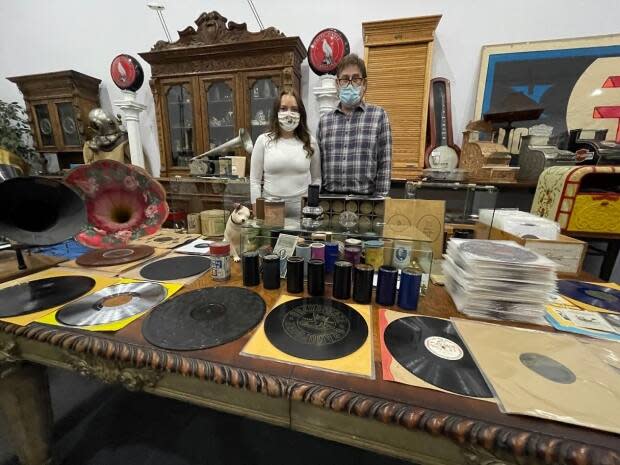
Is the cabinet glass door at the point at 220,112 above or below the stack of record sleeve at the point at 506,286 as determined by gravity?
above

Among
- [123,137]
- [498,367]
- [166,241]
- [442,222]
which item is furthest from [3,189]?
[123,137]

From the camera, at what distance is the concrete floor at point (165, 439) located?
903 millimetres

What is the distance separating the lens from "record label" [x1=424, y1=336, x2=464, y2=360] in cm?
51

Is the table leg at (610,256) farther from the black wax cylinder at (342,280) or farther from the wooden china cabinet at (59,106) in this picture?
the wooden china cabinet at (59,106)

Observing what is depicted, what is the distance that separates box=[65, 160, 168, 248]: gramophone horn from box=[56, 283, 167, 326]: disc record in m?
0.28

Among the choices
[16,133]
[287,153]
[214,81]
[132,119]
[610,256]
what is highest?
[214,81]

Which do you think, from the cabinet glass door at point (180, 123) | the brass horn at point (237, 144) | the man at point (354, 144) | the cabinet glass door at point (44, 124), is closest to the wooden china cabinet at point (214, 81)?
the cabinet glass door at point (180, 123)

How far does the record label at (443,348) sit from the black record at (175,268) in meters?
0.71

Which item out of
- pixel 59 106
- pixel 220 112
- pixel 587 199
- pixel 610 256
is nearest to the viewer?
pixel 587 199

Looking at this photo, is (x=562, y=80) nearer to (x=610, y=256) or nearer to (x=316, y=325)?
(x=610, y=256)

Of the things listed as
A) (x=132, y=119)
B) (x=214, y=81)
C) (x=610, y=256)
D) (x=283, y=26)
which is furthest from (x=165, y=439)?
(x=283, y=26)

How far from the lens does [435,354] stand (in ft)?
1.69

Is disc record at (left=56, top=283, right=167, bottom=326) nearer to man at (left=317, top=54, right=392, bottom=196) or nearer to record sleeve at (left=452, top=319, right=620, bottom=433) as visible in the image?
record sleeve at (left=452, top=319, right=620, bottom=433)

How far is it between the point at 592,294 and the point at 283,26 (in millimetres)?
2828
